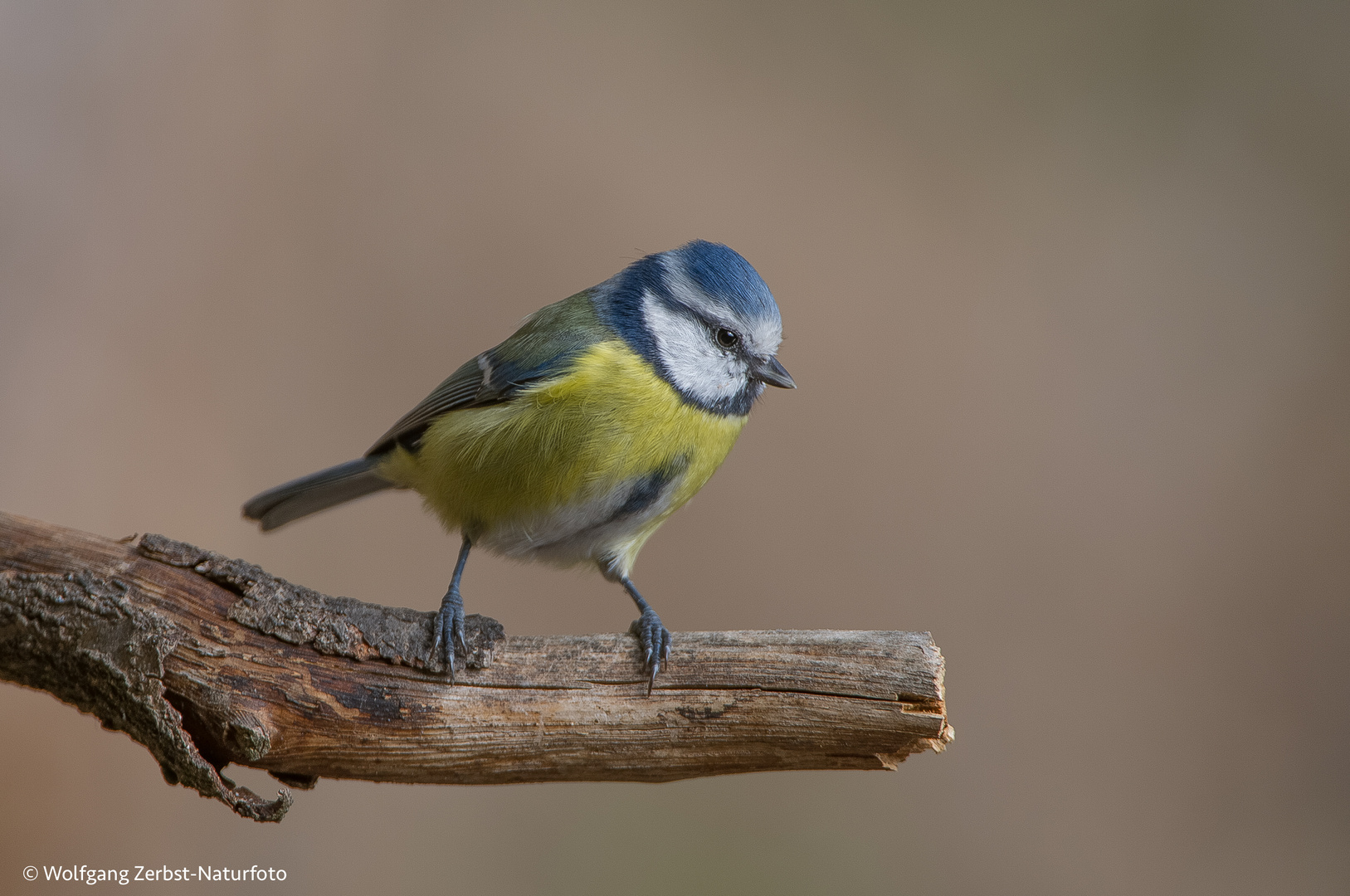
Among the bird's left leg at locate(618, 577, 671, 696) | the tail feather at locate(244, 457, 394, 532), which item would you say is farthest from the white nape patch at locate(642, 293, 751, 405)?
the tail feather at locate(244, 457, 394, 532)

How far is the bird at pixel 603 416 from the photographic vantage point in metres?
1.70

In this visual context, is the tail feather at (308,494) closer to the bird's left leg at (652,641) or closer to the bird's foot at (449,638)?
the bird's foot at (449,638)

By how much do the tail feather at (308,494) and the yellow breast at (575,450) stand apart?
27 cm

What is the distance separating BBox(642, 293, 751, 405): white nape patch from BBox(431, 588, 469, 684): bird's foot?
58 centimetres

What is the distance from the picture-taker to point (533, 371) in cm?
178

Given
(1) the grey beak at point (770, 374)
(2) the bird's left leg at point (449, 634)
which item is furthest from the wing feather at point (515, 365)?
(2) the bird's left leg at point (449, 634)

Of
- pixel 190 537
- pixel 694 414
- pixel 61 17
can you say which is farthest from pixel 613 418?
pixel 61 17

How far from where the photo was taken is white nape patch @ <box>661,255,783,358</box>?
1.80m

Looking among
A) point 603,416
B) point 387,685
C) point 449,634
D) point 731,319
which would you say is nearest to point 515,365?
point 603,416

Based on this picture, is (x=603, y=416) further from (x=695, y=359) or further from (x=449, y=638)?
(x=449, y=638)

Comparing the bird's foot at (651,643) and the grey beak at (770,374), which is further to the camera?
the grey beak at (770,374)

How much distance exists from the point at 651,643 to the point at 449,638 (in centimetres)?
32

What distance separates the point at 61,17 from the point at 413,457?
172 centimetres

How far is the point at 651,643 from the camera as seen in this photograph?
1544 mm
